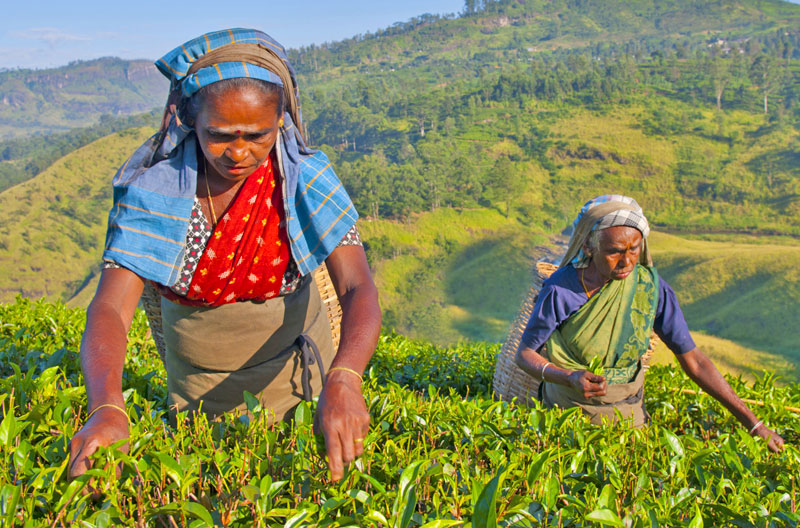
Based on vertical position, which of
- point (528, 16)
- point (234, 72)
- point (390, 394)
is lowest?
point (390, 394)

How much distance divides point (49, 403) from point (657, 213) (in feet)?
144

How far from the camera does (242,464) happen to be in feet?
4.27

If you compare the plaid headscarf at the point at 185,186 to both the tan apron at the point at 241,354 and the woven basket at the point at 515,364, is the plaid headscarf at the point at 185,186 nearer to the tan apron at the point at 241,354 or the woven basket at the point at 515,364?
the tan apron at the point at 241,354

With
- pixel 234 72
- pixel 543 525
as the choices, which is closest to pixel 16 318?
pixel 234 72

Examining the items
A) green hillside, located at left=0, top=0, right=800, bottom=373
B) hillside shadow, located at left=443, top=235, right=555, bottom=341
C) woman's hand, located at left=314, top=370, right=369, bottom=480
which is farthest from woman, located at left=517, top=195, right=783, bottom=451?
hillside shadow, located at left=443, top=235, right=555, bottom=341

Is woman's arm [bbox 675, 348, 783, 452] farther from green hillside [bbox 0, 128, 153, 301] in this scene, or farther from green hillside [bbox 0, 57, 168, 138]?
green hillside [bbox 0, 57, 168, 138]

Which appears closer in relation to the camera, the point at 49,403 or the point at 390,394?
the point at 49,403

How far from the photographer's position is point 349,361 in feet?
4.75

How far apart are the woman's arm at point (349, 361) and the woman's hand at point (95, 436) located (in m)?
0.40

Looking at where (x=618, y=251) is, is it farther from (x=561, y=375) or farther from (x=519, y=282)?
(x=519, y=282)

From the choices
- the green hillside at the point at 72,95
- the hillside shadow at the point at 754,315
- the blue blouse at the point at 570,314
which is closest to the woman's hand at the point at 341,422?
the blue blouse at the point at 570,314

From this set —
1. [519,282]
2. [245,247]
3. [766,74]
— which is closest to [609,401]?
[245,247]

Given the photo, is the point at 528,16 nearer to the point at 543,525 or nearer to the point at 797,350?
the point at 797,350

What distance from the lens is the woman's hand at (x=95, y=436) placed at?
123 cm
